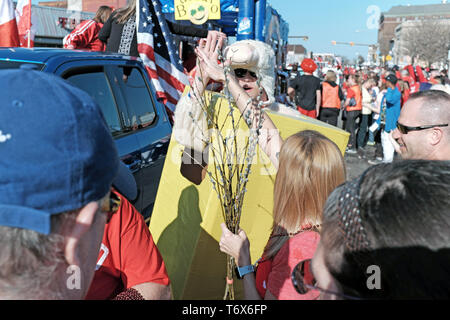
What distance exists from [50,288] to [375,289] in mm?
701

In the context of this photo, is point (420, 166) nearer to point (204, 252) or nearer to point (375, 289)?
point (375, 289)

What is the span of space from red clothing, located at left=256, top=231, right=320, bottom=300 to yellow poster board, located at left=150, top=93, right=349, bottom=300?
0.68m

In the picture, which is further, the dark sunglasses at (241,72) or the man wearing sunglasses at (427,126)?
the man wearing sunglasses at (427,126)

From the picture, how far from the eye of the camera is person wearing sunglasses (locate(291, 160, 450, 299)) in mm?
708

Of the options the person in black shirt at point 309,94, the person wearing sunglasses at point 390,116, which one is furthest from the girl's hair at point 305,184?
the person in black shirt at point 309,94

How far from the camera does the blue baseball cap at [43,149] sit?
0.77 m

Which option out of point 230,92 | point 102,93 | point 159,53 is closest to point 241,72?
point 230,92

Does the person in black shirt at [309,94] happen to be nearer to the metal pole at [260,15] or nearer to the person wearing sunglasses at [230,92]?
the metal pole at [260,15]

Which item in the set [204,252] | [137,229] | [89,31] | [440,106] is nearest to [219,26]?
[89,31]

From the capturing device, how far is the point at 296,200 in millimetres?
1756

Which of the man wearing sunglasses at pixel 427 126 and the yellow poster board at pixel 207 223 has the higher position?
the man wearing sunglasses at pixel 427 126

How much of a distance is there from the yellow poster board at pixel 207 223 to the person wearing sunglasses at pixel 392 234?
1.45m

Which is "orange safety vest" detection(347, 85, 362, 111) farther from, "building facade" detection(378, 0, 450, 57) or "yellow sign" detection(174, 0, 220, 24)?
"building facade" detection(378, 0, 450, 57)

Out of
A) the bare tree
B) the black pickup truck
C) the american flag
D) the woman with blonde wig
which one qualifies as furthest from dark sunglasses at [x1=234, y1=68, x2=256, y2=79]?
the bare tree
